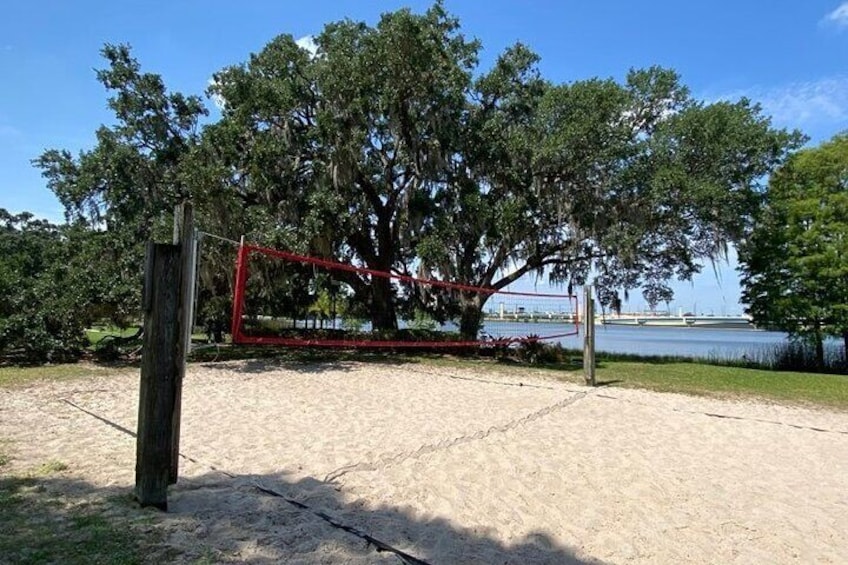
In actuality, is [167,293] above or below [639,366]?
above

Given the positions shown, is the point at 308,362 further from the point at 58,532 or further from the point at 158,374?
the point at 58,532

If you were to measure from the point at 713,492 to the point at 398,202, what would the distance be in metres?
10.3

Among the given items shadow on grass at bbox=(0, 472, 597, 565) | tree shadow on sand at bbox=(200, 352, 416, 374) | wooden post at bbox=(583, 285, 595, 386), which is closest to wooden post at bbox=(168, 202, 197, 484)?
shadow on grass at bbox=(0, 472, 597, 565)

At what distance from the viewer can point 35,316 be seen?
9.27 meters

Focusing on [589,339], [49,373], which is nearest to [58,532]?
[49,373]

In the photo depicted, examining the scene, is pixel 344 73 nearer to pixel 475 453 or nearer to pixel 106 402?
pixel 106 402

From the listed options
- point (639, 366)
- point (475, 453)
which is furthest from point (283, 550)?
point (639, 366)

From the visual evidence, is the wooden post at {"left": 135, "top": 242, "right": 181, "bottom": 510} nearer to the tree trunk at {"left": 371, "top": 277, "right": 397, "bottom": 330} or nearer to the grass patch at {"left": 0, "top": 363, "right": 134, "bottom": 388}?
the grass patch at {"left": 0, "top": 363, "right": 134, "bottom": 388}

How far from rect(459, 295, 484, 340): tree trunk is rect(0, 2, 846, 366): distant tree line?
0.06 m

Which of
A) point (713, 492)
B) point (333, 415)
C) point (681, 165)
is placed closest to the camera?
point (713, 492)

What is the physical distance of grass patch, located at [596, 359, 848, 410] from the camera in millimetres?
7992

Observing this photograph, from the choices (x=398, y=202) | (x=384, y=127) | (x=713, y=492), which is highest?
(x=384, y=127)

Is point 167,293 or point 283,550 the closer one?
point 283,550

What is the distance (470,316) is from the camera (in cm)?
1348
